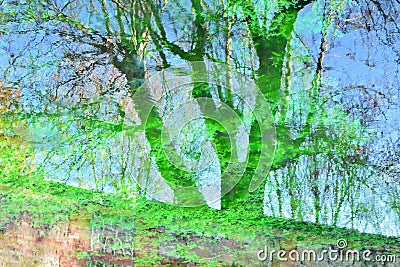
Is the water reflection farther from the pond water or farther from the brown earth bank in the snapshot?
the brown earth bank

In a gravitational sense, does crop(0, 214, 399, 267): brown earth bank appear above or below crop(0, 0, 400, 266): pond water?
below

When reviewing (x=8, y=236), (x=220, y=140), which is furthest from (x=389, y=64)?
(x=8, y=236)

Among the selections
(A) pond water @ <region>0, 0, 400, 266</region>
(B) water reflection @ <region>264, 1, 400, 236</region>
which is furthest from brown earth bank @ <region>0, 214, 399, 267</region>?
(B) water reflection @ <region>264, 1, 400, 236</region>

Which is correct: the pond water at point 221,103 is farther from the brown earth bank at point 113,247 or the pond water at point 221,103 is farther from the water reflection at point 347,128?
the brown earth bank at point 113,247

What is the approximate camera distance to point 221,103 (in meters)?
2.39

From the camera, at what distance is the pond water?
7.80 ft

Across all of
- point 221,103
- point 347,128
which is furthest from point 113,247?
point 347,128

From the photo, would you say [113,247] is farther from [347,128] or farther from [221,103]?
[347,128]

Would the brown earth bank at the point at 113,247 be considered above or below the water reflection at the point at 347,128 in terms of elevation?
below

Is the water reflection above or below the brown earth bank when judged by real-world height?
above

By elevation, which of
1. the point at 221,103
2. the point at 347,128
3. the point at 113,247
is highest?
the point at 221,103

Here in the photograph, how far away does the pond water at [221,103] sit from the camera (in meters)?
2.38

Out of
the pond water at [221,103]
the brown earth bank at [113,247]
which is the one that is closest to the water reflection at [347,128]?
the pond water at [221,103]

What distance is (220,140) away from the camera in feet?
7.75
